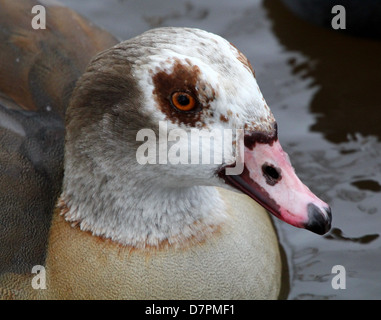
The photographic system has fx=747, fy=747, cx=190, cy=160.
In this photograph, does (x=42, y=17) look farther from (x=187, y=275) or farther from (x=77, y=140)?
(x=187, y=275)

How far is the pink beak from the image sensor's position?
2.70m

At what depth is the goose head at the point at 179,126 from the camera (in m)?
2.68

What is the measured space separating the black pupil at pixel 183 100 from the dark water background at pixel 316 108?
1.42 meters

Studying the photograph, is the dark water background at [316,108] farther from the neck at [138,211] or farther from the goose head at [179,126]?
the goose head at [179,126]

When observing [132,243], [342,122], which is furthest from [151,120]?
[342,122]

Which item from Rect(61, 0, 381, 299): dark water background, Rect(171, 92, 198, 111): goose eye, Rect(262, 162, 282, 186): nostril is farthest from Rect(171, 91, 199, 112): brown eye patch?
Rect(61, 0, 381, 299): dark water background

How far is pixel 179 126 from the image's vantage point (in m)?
2.72

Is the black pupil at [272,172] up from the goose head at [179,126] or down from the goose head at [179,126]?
down

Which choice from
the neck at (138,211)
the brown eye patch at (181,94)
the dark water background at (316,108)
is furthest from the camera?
the dark water background at (316,108)

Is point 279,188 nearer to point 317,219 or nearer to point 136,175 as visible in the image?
point 317,219

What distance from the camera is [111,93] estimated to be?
9.21 feet

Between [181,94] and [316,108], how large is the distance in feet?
7.01

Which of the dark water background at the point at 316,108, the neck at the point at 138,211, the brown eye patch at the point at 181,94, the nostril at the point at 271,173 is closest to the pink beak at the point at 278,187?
the nostril at the point at 271,173

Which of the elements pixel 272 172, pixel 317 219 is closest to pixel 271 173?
pixel 272 172
